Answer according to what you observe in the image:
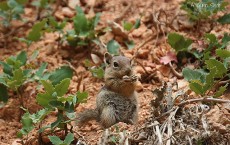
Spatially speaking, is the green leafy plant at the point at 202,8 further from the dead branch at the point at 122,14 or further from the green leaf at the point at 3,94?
the green leaf at the point at 3,94

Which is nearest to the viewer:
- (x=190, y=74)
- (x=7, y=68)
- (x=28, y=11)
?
(x=190, y=74)

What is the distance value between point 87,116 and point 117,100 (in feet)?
1.07

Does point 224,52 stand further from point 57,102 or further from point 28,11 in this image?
point 28,11

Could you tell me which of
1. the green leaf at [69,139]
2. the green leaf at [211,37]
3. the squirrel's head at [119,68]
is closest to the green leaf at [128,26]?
the squirrel's head at [119,68]

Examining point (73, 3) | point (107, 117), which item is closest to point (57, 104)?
point (107, 117)

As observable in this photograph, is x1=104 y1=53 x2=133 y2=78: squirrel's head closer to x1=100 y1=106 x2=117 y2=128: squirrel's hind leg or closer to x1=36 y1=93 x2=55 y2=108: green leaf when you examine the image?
x1=100 y1=106 x2=117 y2=128: squirrel's hind leg

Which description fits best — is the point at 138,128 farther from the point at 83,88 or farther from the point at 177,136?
the point at 83,88

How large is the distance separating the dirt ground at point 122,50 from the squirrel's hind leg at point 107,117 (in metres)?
0.14

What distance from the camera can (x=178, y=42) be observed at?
5.69 m

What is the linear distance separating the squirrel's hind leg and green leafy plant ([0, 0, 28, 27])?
86.3 inches

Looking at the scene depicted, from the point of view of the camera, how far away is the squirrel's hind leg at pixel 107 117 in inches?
189

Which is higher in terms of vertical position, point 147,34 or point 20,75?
point 20,75

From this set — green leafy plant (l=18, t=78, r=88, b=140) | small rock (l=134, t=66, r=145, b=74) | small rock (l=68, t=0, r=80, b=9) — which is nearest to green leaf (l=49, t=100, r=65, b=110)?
green leafy plant (l=18, t=78, r=88, b=140)

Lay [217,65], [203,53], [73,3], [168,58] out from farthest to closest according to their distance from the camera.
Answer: [73,3] → [168,58] → [203,53] → [217,65]
